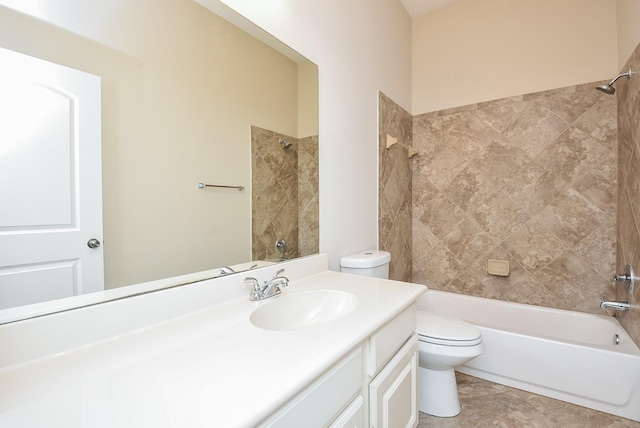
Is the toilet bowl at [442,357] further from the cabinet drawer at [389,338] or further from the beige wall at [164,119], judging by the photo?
the beige wall at [164,119]

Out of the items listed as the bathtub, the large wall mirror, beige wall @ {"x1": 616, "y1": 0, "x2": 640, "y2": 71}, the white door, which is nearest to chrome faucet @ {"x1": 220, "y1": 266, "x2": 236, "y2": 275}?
the large wall mirror

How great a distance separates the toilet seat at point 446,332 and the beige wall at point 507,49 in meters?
1.90

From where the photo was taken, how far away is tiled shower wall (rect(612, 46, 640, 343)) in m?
1.60

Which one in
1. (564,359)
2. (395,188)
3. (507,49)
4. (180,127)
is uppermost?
(507,49)

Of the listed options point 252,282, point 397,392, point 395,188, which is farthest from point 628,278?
point 252,282

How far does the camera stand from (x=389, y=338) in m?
0.99

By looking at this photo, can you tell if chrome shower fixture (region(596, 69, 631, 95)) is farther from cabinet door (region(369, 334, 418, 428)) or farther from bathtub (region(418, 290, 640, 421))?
cabinet door (region(369, 334, 418, 428))

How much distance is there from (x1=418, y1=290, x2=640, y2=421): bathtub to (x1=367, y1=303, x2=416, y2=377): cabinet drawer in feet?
3.40

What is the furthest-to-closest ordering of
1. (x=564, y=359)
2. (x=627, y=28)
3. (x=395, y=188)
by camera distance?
(x=395, y=188)
(x=627, y=28)
(x=564, y=359)

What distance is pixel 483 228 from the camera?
95.7 inches

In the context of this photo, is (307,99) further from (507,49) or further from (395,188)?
(507,49)

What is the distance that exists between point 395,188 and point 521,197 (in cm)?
99

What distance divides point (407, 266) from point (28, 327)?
8.20ft

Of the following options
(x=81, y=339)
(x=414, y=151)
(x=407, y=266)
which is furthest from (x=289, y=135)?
(x=407, y=266)
